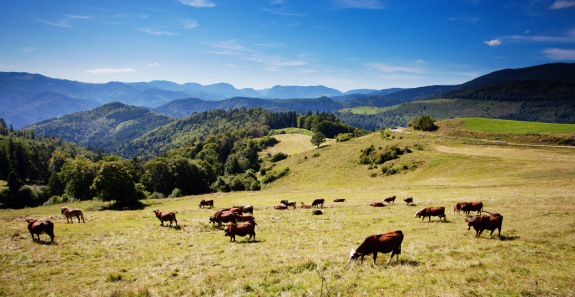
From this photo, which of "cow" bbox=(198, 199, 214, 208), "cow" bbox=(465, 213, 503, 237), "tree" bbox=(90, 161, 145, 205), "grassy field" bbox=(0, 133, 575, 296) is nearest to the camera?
"grassy field" bbox=(0, 133, 575, 296)

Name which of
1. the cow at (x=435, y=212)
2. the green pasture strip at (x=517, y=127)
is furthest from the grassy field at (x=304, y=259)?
the green pasture strip at (x=517, y=127)

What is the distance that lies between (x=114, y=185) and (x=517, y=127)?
11709cm

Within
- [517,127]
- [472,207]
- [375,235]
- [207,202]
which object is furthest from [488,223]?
[517,127]

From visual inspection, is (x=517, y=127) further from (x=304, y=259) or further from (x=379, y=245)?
(x=304, y=259)

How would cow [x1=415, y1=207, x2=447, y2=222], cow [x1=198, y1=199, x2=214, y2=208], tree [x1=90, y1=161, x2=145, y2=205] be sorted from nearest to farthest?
cow [x1=415, y1=207, x2=447, y2=222] < cow [x1=198, y1=199, x2=214, y2=208] < tree [x1=90, y1=161, x2=145, y2=205]

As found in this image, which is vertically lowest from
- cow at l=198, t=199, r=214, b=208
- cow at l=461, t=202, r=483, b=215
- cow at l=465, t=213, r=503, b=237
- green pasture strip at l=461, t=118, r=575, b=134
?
cow at l=198, t=199, r=214, b=208

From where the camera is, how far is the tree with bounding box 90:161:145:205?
43.8 metres

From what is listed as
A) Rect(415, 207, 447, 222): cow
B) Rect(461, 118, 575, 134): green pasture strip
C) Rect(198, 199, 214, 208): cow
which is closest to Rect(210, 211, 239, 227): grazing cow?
Rect(198, 199, 214, 208): cow

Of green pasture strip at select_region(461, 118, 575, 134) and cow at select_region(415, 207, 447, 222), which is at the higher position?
green pasture strip at select_region(461, 118, 575, 134)

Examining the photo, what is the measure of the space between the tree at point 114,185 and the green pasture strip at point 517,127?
107776 millimetres

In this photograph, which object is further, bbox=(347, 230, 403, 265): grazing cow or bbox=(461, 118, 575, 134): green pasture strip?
bbox=(461, 118, 575, 134): green pasture strip

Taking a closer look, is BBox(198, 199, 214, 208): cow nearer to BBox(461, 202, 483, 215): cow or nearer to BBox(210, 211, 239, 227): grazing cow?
BBox(210, 211, 239, 227): grazing cow

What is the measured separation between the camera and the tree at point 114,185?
43.8 m

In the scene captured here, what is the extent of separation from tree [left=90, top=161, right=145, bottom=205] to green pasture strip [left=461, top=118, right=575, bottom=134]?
354 ft
